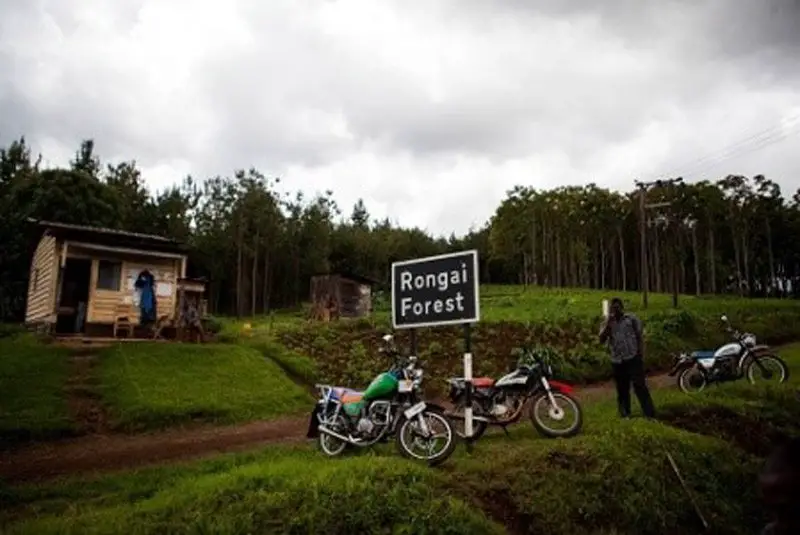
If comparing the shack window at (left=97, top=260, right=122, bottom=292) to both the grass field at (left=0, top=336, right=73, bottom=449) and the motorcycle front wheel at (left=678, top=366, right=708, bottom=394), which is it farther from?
the motorcycle front wheel at (left=678, top=366, right=708, bottom=394)

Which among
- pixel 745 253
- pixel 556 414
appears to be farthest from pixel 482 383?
pixel 745 253

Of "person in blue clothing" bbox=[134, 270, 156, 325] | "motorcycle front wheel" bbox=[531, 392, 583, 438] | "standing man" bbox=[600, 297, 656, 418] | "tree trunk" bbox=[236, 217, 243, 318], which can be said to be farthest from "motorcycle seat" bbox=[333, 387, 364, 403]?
"tree trunk" bbox=[236, 217, 243, 318]

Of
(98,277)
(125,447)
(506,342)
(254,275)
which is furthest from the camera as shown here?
(254,275)

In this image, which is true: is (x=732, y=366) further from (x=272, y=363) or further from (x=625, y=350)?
(x=272, y=363)

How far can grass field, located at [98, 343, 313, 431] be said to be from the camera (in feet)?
41.3

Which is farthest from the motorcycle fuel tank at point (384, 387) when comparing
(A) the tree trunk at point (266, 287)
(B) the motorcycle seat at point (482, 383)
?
(A) the tree trunk at point (266, 287)

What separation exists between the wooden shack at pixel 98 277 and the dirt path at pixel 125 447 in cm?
874

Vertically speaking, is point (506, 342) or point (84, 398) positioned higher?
point (506, 342)

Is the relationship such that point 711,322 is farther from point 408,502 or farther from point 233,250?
point 233,250

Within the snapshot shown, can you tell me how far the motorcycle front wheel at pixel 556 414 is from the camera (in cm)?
845

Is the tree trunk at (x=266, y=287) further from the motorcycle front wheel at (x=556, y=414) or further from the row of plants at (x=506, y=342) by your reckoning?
the motorcycle front wheel at (x=556, y=414)

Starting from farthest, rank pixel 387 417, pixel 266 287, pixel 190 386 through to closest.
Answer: pixel 266 287
pixel 190 386
pixel 387 417

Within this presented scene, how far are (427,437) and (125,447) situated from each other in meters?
6.08

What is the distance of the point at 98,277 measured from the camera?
69.8 ft
